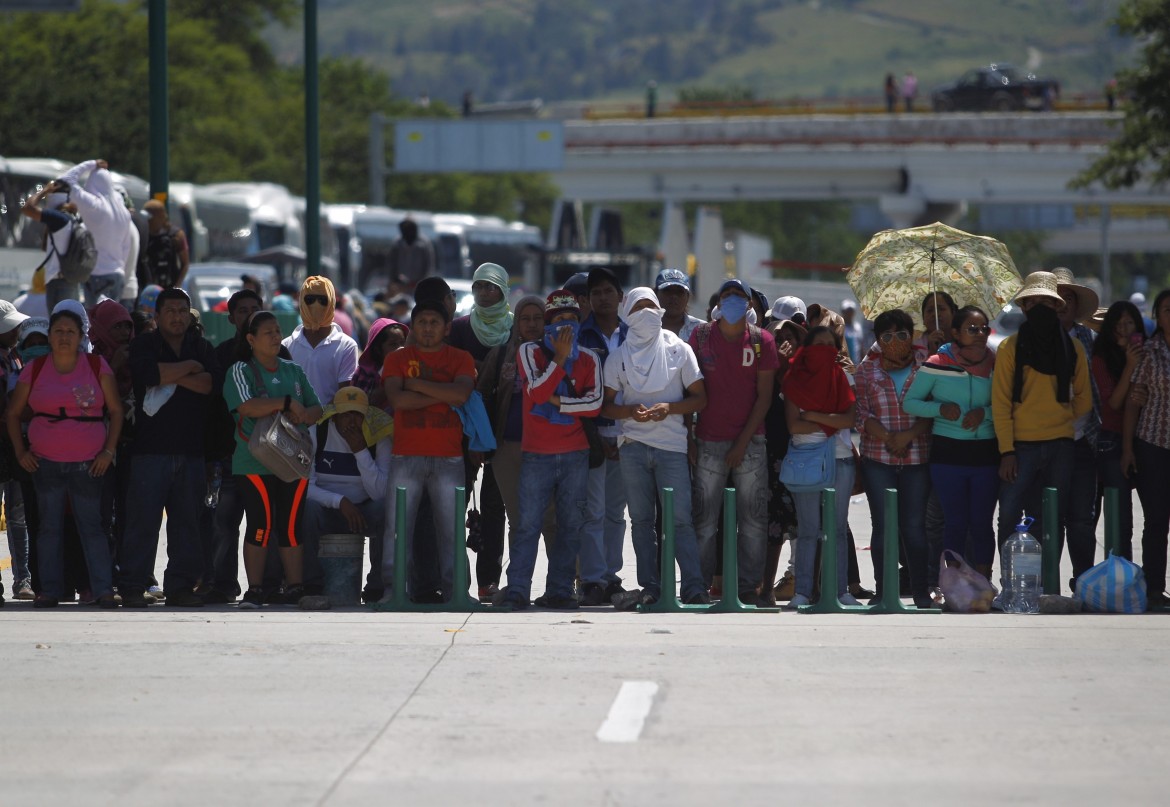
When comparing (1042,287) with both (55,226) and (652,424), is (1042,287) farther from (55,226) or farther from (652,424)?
(55,226)

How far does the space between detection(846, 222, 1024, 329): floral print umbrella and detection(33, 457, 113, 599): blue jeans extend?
553cm

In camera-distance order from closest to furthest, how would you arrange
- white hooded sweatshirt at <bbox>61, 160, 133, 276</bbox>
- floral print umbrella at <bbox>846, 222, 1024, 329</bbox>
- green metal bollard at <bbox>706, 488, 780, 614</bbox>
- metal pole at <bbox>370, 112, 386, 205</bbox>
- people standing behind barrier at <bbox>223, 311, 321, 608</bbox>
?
green metal bollard at <bbox>706, 488, 780, 614</bbox>
people standing behind barrier at <bbox>223, 311, 321, 608</bbox>
floral print umbrella at <bbox>846, 222, 1024, 329</bbox>
white hooded sweatshirt at <bbox>61, 160, 133, 276</bbox>
metal pole at <bbox>370, 112, 386, 205</bbox>

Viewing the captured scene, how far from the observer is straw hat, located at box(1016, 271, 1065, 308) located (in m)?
10.8

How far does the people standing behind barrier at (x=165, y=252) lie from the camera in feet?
53.5

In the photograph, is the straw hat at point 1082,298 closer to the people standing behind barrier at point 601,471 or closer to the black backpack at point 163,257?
the people standing behind barrier at point 601,471

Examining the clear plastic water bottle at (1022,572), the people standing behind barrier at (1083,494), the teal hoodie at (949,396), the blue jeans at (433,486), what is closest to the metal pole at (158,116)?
the blue jeans at (433,486)

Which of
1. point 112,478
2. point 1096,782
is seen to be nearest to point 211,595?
point 112,478

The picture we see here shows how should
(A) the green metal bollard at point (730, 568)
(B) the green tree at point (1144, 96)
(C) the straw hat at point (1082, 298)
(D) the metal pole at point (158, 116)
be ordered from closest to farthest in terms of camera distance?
1. (A) the green metal bollard at point (730, 568)
2. (C) the straw hat at point (1082, 298)
3. (D) the metal pole at point (158, 116)
4. (B) the green tree at point (1144, 96)

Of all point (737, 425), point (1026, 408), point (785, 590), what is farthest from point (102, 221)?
point (1026, 408)

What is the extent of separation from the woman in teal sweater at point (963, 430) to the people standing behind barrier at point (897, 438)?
0.42ft

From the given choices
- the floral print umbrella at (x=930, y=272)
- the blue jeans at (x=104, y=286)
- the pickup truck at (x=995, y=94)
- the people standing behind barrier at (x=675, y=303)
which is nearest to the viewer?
the people standing behind barrier at (x=675, y=303)

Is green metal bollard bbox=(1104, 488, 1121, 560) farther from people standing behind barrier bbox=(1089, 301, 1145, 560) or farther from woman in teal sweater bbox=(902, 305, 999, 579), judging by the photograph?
woman in teal sweater bbox=(902, 305, 999, 579)

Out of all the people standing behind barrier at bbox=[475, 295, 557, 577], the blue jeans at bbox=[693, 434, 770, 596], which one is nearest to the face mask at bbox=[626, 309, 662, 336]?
the people standing behind barrier at bbox=[475, 295, 557, 577]

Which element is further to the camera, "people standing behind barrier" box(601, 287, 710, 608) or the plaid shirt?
the plaid shirt
